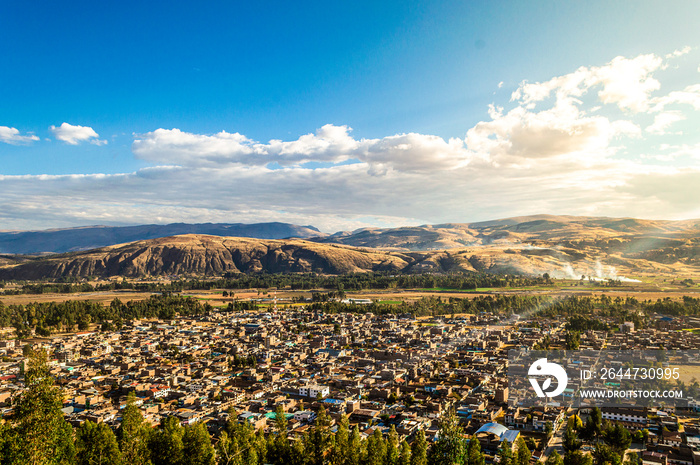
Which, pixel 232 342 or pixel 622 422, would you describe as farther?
pixel 232 342

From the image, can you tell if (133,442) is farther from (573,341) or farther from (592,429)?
(573,341)

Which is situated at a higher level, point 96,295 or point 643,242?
point 643,242

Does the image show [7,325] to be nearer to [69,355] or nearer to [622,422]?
[69,355]

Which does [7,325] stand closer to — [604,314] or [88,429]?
[88,429]

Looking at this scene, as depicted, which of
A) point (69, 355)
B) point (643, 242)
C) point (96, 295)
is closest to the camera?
point (69, 355)

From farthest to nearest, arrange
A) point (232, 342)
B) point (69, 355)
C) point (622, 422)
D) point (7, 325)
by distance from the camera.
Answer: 1. point (7, 325)
2. point (232, 342)
3. point (69, 355)
4. point (622, 422)

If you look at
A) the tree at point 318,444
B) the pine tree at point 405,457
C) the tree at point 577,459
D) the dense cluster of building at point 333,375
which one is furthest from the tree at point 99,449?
the tree at point 577,459

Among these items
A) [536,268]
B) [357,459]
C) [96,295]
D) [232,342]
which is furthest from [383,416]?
[536,268]
